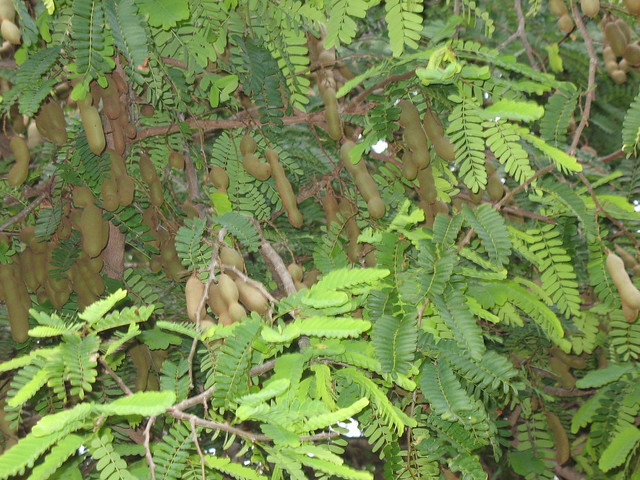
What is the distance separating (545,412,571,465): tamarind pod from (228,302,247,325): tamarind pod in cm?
156

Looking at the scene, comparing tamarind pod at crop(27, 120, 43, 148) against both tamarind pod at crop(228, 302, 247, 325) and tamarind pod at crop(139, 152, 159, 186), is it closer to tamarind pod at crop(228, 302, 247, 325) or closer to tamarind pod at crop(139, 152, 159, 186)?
tamarind pod at crop(139, 152, 159, 186)

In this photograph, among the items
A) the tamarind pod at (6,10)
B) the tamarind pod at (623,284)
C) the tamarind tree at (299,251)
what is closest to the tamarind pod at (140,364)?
the tamarind tree at (299,251)

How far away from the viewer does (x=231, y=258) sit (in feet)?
5.74

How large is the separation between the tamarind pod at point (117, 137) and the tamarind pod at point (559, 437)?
166cm

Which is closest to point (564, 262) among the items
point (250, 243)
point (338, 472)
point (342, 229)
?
point (342, 229)

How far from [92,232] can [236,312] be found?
0.74 metres

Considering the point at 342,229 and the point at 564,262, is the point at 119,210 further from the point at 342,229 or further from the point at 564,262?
the point at 564,262

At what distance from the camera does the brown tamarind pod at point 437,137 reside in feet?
6.42

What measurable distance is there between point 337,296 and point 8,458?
56cm

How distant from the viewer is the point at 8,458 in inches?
42.6

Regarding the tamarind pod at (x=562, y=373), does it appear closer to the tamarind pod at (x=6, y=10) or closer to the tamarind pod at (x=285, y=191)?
the tamarind pod at (x=285, y=191)

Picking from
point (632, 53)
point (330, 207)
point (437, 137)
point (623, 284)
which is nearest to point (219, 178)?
point (330, 207)

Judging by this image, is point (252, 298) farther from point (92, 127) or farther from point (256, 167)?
point (92, 127)

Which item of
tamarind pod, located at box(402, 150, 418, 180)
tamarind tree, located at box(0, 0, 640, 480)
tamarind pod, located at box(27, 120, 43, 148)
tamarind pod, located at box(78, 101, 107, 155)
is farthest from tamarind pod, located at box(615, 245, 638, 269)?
tamarind pod, located at box(27, 120, 43, 148)
